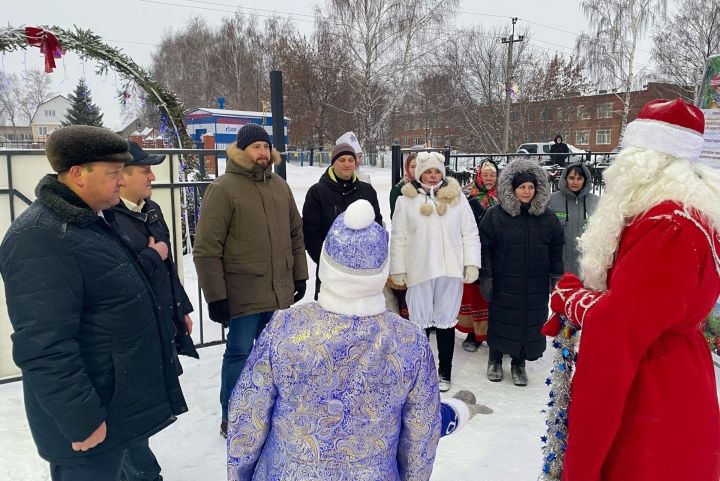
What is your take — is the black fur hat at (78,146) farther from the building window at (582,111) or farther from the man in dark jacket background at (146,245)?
the building window at (582,111)

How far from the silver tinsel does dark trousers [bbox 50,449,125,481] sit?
5.61ft

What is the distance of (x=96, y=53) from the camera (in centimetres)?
635

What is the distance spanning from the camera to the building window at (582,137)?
4436 cm

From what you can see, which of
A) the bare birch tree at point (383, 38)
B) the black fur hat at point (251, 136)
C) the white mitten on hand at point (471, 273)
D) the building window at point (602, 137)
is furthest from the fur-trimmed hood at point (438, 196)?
the building window at point (602, 137)

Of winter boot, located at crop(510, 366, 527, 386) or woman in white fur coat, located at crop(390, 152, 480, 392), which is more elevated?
woman in white fur coat, located at crop(390, 152, 480, 392)

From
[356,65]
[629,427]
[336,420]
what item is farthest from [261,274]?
[356,65]

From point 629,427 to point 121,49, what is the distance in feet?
23.3

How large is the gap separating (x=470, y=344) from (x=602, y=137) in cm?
4529

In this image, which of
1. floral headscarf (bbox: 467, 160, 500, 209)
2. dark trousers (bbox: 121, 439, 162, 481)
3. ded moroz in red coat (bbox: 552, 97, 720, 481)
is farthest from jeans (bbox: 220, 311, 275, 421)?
floral headscarf (bbox: 467, 160, 500, 209)

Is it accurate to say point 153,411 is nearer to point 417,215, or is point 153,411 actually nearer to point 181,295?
point 181,295

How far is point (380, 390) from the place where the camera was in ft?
4.74

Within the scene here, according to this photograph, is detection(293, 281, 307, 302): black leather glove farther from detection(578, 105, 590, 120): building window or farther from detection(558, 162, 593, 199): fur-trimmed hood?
detection(578, 105, 590, 120): building window

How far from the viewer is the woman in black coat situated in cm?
387

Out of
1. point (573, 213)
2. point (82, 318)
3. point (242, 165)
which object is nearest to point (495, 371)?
point (573, 213)
